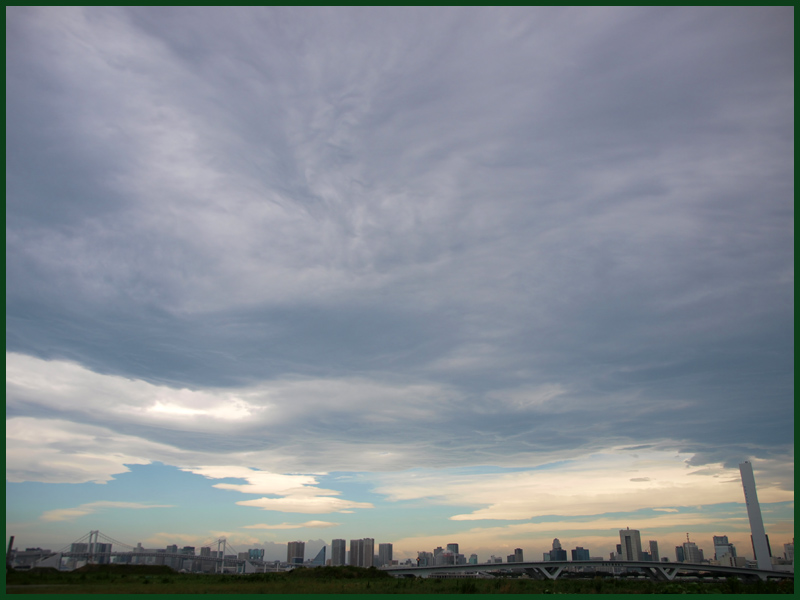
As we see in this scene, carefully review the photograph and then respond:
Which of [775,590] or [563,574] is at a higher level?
[775,590]

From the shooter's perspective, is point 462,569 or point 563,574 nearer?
point 462,569

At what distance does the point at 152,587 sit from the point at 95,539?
47.5 m

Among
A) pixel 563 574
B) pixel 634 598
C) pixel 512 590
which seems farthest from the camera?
pixel 563 574

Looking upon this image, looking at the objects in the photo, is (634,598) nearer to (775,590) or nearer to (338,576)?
(775,590)

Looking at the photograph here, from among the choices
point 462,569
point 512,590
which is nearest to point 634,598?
point 512,590

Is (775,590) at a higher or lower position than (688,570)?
higher

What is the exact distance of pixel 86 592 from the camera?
52219 millimetres

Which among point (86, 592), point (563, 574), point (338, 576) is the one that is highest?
point (86, 592)

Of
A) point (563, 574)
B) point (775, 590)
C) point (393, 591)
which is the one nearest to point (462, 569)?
point (563, 574)

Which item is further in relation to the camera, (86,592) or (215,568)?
(215,568)

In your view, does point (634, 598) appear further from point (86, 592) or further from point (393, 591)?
point (86, 592)

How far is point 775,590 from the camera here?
83.1m

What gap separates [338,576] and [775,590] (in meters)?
77.3

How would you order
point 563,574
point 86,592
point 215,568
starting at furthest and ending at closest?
point 563,574, point 215,568, point 86,592
